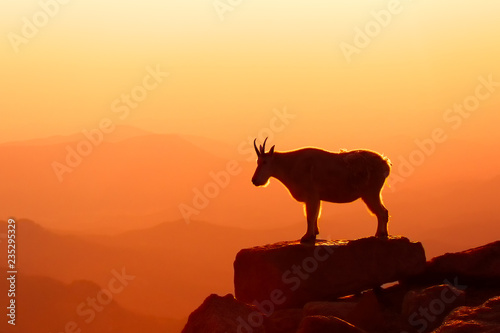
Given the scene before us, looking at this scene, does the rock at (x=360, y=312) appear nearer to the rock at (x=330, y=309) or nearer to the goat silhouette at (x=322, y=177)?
the rock at (x=330, y=309)

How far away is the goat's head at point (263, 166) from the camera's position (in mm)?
15688

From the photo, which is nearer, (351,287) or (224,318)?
(224,318)

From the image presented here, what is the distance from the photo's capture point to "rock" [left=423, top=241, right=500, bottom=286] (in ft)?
51.7

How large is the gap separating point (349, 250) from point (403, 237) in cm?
164

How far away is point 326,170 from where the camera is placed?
15664 millimetres

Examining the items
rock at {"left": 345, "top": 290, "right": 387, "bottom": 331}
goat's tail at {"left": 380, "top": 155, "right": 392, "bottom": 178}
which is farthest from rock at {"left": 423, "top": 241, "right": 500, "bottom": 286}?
rock at {"left": 345, "top": 290, "right": 387, "bottom": 331}

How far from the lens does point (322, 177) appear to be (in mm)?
15625

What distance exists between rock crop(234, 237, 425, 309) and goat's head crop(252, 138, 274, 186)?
5.08ft

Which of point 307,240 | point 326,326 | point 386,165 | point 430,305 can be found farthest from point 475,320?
point 386,165

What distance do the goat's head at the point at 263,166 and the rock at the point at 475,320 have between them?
231 inches

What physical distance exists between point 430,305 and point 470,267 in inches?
113

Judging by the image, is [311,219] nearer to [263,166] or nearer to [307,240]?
[307,240]

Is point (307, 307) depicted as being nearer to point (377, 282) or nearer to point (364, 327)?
point (364, 327)

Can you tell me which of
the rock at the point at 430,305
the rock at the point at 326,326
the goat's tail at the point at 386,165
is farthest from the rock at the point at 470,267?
the rock at the point at 326,326
